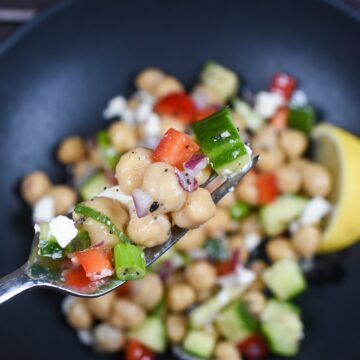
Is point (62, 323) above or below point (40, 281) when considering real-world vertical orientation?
below

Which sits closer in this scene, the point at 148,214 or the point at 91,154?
the point at 148,214

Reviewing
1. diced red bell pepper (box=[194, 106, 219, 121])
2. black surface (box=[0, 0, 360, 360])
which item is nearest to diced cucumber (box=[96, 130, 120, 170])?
black surface (box=[0, 0, 360, 360])

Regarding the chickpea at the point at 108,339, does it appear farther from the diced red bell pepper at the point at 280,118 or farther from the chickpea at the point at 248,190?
the diced red bell pepper at the point at 280,118

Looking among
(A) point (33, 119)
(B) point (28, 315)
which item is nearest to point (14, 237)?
(B) point (28, 315)

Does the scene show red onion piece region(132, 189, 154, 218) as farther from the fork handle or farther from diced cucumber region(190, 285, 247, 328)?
diced cucumber region(190, 285, 247, 328)

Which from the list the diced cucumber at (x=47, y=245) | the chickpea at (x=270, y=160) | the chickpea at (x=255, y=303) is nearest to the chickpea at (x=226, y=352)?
the chickpea at (x=255, y=303)

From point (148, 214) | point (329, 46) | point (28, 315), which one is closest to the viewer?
point (148, 214)

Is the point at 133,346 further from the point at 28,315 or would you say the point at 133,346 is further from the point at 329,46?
the point at 329,46
